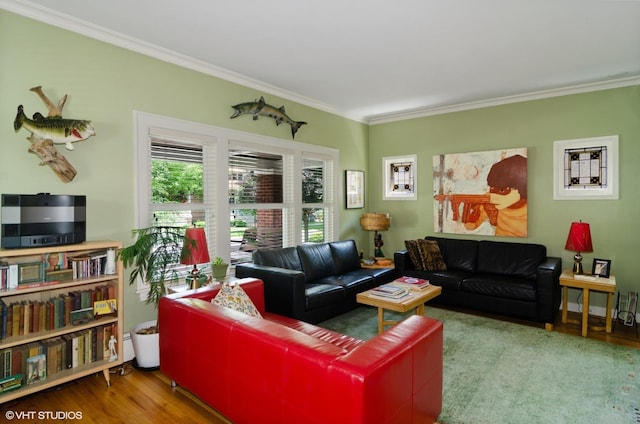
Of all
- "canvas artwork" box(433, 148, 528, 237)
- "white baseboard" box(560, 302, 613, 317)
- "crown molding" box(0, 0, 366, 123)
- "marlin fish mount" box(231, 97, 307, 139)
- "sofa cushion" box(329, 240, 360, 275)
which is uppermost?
"crown molding" box(0, 0, 366, 123)

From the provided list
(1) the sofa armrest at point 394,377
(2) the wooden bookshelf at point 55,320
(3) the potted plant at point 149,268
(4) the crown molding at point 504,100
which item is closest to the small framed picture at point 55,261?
(2) the wooden bookshelf at point 55,320

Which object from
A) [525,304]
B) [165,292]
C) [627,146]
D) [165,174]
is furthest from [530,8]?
[165,292]

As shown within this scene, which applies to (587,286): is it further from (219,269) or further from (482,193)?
(219,269)

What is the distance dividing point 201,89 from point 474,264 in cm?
412

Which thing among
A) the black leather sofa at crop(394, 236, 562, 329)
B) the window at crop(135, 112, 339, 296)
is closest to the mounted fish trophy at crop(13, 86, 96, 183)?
the window at crop(135, 112, 339, 296)

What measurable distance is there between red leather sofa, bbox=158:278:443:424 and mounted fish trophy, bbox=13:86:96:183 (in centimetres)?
140

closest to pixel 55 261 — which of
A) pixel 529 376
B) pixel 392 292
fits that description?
pixel 392 292

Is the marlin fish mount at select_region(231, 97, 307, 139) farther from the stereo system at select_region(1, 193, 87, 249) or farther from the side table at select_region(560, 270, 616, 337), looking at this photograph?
the side table at select_region(560, 270, 616, 337)

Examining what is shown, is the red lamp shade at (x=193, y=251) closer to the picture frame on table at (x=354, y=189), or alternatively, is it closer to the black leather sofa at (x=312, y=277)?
the black leather sofa at (x=312, y=277)

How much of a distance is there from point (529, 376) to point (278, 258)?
265cm

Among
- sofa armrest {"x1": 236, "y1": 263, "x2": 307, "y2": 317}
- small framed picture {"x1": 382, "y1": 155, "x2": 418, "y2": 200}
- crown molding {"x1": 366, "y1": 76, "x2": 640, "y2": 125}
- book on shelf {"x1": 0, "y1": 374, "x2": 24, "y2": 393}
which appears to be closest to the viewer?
book on shelf {"x1": 0, "y1": 374, "x2": 24, "y2": 393}

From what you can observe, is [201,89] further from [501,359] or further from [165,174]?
[501,359]

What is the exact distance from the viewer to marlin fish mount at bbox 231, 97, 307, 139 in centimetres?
411

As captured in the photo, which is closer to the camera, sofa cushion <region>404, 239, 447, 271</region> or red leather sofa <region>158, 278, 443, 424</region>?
red leather sofa <region>158, 278, 443, 424</region>
